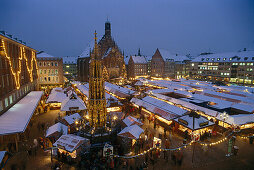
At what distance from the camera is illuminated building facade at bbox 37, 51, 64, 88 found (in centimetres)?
4362

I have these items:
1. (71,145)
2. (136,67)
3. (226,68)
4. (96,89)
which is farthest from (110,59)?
(71,145)

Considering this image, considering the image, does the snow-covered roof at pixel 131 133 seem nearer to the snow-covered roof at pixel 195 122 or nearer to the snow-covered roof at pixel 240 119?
the snow-covered roof at pixel 195 122

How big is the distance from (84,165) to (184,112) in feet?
43.3

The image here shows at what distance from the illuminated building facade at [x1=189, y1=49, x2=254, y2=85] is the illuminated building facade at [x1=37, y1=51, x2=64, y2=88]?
58.1 metres

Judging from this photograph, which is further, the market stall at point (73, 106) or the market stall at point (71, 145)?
the market stall at point (73, 106)

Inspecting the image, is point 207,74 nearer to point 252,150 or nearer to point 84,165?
point 252,150

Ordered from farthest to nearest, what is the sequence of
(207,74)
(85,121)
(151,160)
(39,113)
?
(207,74), (39,113), (85,121), (151,160)

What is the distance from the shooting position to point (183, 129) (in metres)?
16.9

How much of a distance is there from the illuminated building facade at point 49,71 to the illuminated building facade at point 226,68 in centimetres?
5809

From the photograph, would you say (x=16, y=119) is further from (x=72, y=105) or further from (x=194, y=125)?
(x=194, y=125)

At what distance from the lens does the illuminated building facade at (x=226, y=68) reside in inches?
2064

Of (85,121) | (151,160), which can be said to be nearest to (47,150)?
(85,121)

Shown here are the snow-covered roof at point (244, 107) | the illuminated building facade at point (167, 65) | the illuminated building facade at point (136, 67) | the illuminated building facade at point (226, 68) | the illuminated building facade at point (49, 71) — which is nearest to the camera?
the snow-covered roof at point (244, 107)

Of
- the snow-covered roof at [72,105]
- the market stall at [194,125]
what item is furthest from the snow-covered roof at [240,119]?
the snow-covered roof at [72,105]
